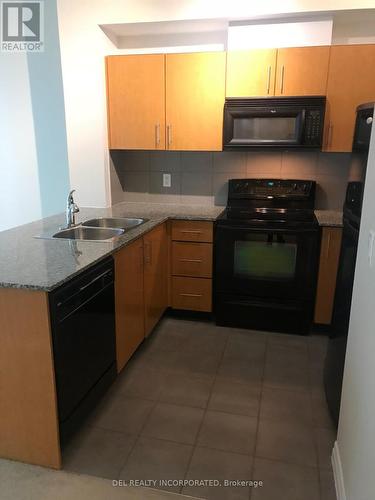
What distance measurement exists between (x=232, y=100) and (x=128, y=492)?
2.51 metres

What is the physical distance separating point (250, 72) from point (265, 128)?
41 cm

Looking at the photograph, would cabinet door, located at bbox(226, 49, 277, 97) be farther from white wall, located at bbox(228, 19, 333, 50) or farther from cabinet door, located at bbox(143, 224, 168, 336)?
cabinet door, located at bbox(143, 224, 168, 336)

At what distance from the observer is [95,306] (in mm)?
1920

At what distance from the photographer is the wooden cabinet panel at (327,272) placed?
2801 mm

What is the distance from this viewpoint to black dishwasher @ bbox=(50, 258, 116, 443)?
5.37 ft

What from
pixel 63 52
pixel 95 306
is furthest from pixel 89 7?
pixel 95 306

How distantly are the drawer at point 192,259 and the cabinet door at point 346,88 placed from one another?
1.18m

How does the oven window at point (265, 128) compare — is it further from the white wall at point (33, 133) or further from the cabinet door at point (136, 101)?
the white wall at point (33, 133)

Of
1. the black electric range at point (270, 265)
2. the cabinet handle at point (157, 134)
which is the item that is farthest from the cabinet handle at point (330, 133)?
the cabinet handle at point (157, 134)

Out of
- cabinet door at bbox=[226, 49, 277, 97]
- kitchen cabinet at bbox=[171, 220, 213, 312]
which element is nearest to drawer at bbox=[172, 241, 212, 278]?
kitchen cabinet at bbox=[171, 220, 213, 312]

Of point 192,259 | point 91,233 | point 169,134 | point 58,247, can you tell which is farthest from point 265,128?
point 58,247

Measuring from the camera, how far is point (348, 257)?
6.10ft

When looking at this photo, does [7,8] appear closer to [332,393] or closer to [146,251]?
[146,251]

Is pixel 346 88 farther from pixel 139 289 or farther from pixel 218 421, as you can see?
pixel 218 421
